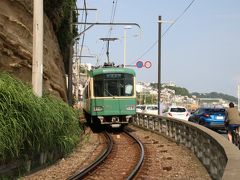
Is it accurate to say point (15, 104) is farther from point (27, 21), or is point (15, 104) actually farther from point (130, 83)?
point (130, 83)

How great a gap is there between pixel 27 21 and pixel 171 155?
8.11m

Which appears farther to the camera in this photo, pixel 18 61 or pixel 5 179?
pixel 18 61

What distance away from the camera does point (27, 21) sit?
19.8 m

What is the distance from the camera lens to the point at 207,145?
1277 cm

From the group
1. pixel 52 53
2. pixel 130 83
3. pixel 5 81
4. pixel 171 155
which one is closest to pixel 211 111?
pixel 130 83

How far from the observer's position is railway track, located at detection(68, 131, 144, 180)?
11.8m

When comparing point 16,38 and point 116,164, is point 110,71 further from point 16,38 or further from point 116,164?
point 116,164

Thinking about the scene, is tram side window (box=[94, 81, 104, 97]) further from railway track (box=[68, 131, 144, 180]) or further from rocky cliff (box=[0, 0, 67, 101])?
rocky cliff (box=[0, 0, 67, 101])

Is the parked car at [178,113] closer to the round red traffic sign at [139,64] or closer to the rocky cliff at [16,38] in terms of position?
the round red traffic sign at [139,64]

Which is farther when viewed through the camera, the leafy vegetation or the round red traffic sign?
the round red traffic sign

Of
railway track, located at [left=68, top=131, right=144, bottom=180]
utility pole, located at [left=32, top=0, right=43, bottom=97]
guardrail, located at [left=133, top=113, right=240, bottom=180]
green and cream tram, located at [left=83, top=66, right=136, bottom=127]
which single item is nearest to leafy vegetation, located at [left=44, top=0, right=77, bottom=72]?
green and cream tram, located at [left=83, top=66, right=136, bottom=127]

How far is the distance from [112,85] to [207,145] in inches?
496

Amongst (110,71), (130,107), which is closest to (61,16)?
(110,71)

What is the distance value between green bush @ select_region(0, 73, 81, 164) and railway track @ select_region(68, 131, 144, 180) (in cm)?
118
